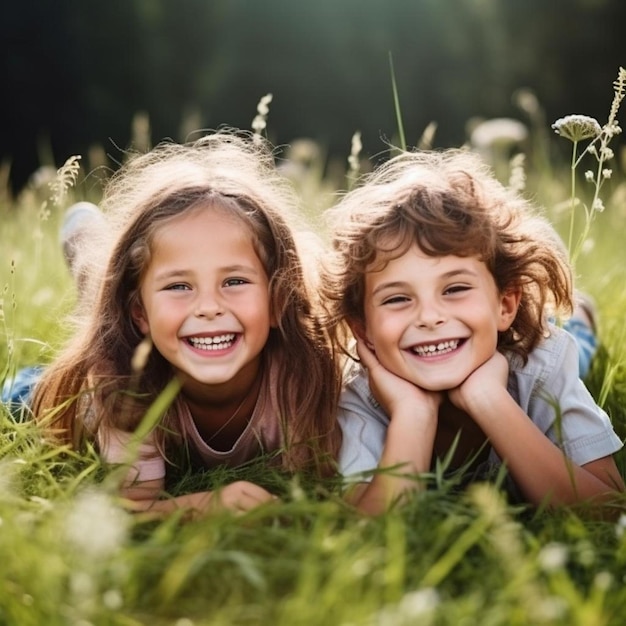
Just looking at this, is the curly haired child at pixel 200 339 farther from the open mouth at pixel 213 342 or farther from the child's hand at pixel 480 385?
the child's hand at pixel 480 385

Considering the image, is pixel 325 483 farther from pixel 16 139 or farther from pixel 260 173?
pixel 16 139

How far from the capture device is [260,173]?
274cm

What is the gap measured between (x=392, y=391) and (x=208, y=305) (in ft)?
1.47

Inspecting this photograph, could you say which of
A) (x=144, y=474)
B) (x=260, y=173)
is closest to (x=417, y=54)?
(x=260, y=173)

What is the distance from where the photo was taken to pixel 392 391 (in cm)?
233

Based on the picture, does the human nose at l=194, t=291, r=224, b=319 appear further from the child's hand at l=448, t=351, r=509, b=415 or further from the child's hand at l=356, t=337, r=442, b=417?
the child's hand at l=448, t=351, r=509, b=415

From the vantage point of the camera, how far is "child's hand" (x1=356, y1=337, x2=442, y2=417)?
2.31m

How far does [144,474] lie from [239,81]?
7.70 meters

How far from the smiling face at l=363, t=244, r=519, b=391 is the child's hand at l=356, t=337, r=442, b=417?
0.07ft

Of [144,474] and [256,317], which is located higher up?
[256,317]

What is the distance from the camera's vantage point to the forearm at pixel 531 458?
219 centimetres

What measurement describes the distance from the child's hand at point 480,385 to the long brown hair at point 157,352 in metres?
0.31

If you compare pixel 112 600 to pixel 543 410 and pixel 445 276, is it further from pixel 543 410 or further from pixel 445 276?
pixel 543 410

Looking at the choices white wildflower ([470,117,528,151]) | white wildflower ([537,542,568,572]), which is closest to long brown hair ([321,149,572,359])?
white wildflower ([537,542,568,572])
